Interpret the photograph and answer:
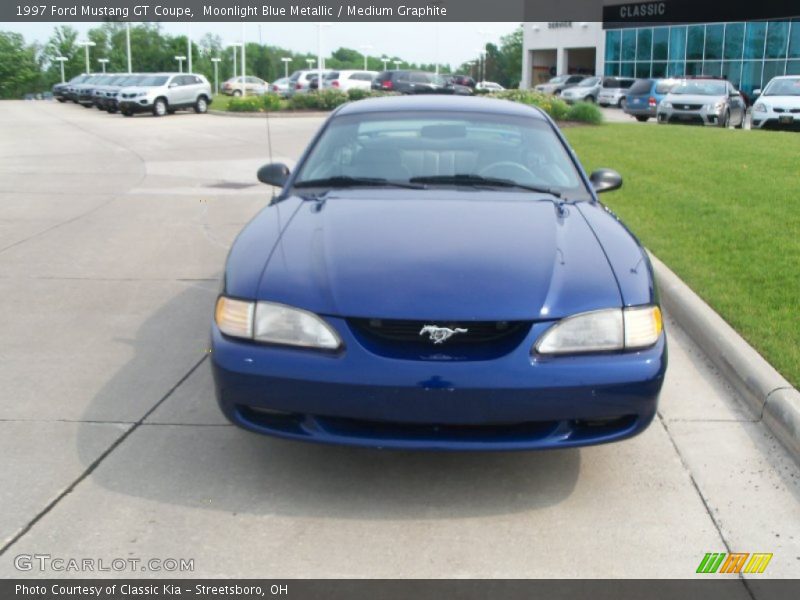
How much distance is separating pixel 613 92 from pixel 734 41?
841cm

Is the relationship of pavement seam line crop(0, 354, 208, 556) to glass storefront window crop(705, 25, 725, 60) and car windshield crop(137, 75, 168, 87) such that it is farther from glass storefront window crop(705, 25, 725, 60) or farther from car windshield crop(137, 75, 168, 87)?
glass storefront window crop(705, 25, 725, 60)

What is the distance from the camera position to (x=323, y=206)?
4363mm

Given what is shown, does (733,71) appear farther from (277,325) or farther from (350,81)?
(277,325)

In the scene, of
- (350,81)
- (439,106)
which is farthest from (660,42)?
(439,106)

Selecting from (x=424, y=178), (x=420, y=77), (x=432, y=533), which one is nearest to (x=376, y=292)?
(x=432, y=533)

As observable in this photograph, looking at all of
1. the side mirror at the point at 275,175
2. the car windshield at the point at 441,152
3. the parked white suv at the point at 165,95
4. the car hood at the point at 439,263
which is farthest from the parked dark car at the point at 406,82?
the car hood at the point at 439,263

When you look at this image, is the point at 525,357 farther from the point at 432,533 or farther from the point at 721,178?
the point at 721,178

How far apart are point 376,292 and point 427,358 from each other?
0.33 metres

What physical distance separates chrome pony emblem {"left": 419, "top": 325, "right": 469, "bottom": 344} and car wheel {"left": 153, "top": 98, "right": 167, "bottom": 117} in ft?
112

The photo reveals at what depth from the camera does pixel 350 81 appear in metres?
42.6

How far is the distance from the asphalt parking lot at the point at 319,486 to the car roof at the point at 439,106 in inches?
67.2

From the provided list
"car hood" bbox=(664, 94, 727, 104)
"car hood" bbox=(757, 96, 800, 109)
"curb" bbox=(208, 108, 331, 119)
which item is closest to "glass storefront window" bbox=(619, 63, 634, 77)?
"curb" bbox=(208, 108, 331, 119)

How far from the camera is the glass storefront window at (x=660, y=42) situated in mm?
50188

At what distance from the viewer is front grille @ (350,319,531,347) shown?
338cm
